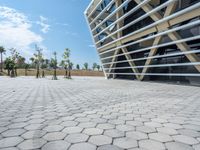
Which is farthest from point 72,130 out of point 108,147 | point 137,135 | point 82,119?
point 137,135

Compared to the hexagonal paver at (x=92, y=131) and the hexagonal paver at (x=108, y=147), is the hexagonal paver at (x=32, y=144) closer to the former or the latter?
the hexagonal paver at (x=92, y=131)

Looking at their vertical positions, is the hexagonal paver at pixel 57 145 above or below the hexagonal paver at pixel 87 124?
above

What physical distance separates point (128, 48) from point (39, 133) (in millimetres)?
21846

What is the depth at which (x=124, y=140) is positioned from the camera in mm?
2932

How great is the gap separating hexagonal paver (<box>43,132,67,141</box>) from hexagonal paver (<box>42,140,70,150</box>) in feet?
0.52

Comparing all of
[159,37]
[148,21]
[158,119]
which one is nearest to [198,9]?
[159,37]

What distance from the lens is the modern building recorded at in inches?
531

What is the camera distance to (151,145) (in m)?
2.73

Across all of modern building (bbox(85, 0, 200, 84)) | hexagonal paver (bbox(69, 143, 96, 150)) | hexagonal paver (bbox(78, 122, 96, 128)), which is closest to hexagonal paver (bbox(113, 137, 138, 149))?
hexagonal paver (bbox(69, 143, 96, 150))

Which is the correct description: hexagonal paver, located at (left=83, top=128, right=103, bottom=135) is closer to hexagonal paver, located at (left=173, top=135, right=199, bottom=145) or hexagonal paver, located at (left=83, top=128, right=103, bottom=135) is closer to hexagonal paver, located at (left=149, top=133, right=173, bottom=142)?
hexagonal paver, located at (left=149, top=133, right=173, bottom=142)

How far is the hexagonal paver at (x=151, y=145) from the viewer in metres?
2.65

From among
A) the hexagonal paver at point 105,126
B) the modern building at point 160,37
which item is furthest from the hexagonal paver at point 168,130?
the modern building at point 160,37

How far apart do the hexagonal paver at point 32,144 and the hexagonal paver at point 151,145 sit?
1.65 m

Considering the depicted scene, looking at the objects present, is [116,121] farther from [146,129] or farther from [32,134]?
[32,134]
